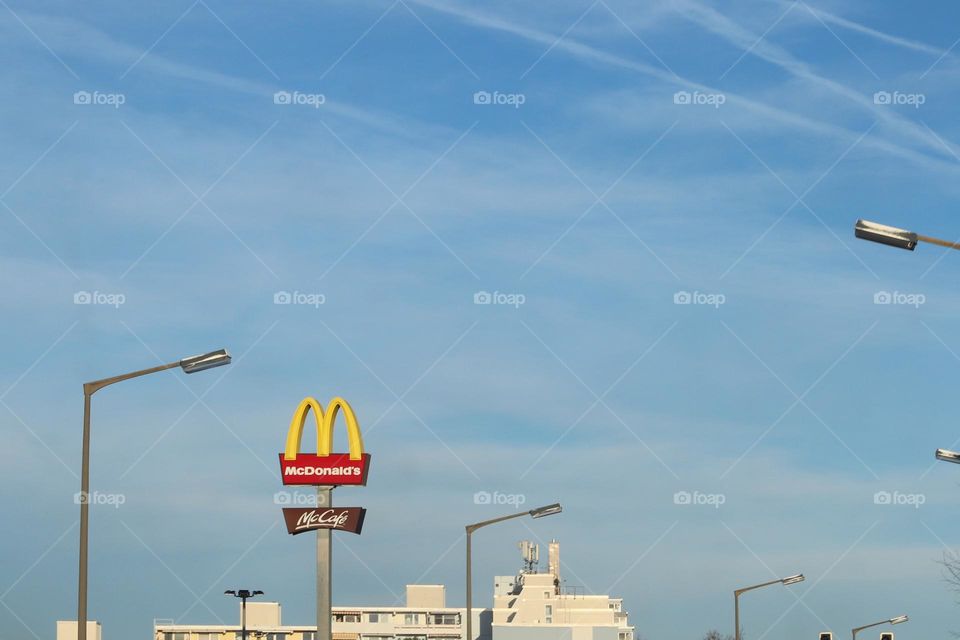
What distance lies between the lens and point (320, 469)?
52.6m

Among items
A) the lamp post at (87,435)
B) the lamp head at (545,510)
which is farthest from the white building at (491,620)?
the lamp post at (87,435)

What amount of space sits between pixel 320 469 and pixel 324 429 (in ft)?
4.59

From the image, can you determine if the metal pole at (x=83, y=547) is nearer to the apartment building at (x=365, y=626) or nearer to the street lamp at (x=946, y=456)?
the street lamp at (x=946, y=456)

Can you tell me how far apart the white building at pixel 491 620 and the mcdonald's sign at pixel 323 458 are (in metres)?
127

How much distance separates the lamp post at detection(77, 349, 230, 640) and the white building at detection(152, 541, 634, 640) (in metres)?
143

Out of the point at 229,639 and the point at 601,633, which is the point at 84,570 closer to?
the point at 601,633

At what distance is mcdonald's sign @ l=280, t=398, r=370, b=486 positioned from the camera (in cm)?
5231

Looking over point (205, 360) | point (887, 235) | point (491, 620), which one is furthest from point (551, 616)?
point (887, 235)

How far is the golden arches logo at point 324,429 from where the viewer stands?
5222 cm

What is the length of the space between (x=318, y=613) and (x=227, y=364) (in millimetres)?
18710

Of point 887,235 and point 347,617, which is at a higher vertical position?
point 887,235

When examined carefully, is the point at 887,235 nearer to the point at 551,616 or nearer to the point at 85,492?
the point at 85,492

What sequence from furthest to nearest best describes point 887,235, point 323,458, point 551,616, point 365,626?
point 365,626 < point 551,616 < point 323,458 < point 887,235

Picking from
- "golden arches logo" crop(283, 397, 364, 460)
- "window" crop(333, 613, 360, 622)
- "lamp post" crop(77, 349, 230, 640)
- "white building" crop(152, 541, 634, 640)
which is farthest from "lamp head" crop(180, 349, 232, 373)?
"window" crop(333, 613, 360, 622)
